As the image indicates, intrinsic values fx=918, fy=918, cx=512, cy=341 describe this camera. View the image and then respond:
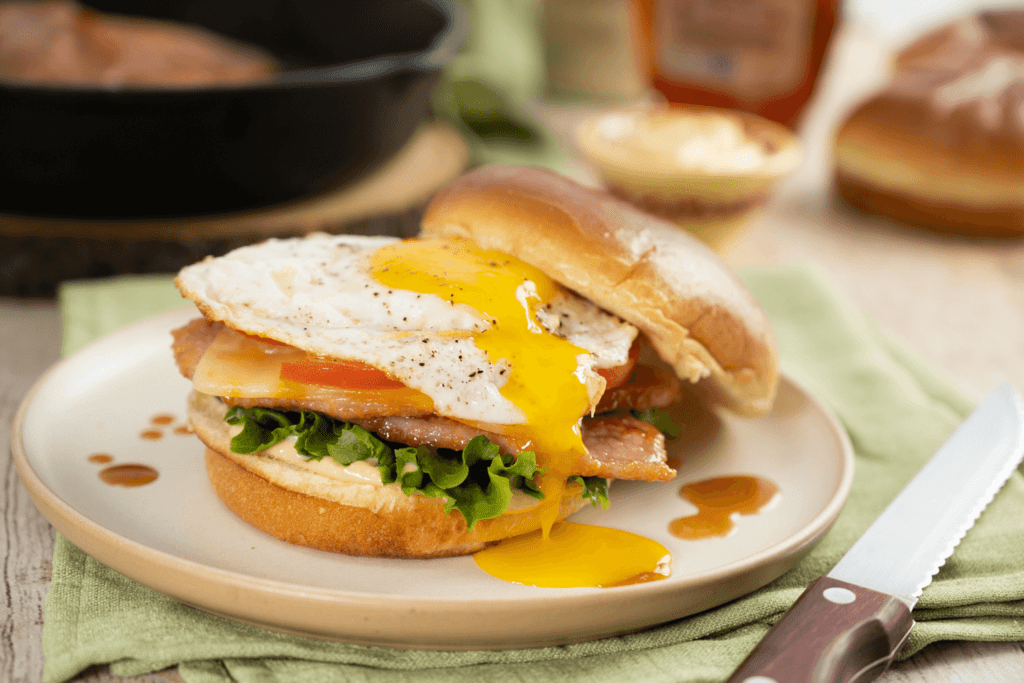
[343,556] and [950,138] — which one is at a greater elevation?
[950,138]

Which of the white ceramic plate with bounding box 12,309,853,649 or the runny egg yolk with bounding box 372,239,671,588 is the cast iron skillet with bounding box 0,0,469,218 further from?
the runny egg yolk with bounding box 372,239,671,588

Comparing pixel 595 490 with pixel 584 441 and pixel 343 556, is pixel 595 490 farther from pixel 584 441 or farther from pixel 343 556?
pixel 343 556

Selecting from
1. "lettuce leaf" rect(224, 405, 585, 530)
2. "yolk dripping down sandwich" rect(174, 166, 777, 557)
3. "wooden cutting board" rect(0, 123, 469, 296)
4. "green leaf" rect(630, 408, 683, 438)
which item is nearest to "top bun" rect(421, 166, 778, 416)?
"yolk dripping down sandwich" rect(174, 166, 777, 557)

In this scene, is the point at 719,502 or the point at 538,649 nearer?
the point at 538,649

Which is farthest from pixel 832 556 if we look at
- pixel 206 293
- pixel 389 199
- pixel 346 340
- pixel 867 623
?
pixel 389 199

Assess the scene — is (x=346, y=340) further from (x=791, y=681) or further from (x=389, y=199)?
(x=389, y=199)

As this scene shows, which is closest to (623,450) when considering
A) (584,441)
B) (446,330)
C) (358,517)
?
(584,441)

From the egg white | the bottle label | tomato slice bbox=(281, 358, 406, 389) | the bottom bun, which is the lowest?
the bottom bun
